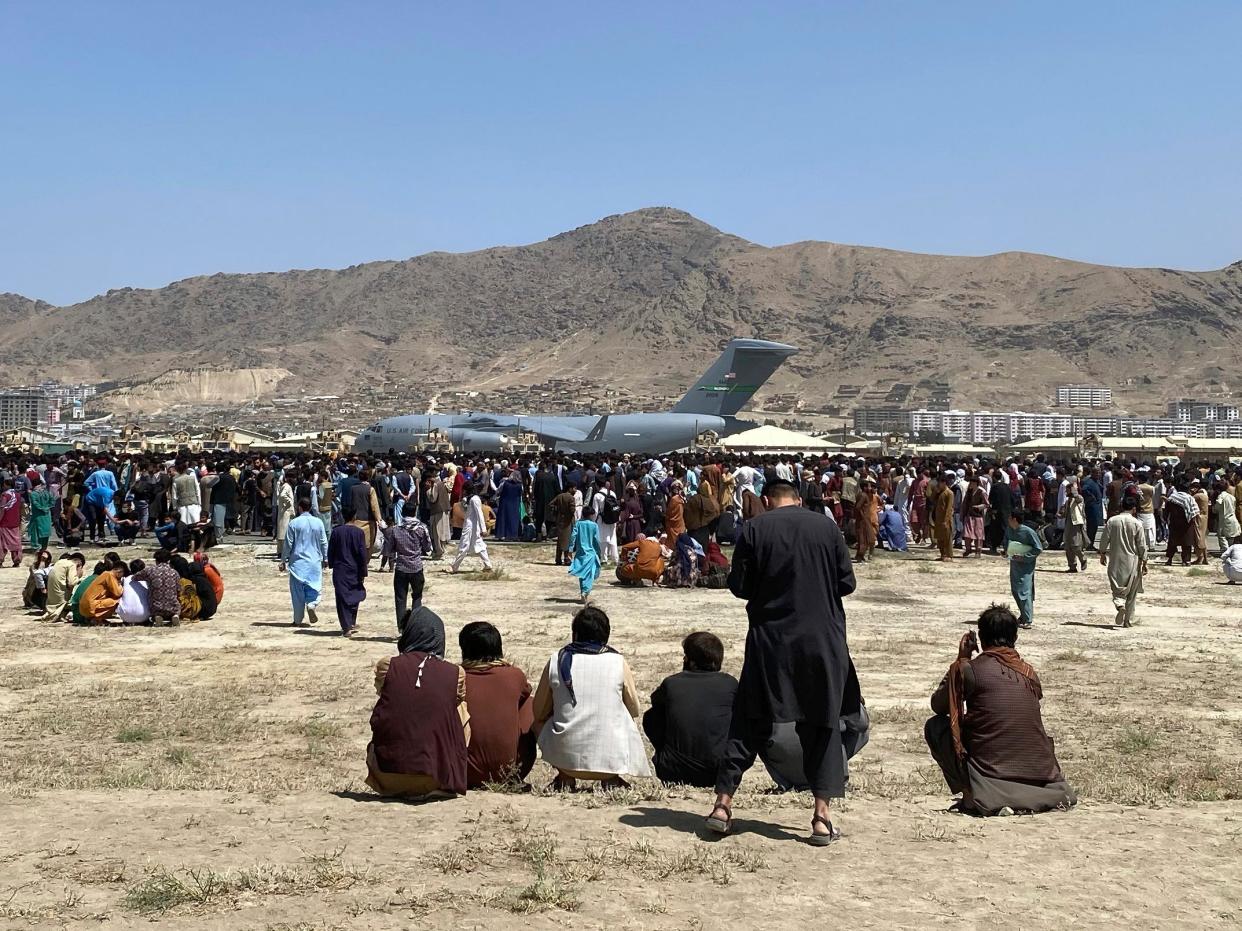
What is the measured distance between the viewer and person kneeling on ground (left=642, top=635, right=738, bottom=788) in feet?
22.1

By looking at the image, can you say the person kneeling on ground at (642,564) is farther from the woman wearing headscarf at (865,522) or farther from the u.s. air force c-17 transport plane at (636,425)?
the u.s. air force c-17 transport plane at (636,425)

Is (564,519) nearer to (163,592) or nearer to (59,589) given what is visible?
(163,592)

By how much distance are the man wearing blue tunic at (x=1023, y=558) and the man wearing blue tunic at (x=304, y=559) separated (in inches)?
277

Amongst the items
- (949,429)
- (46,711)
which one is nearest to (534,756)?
(46,711)

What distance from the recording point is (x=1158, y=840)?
566cm

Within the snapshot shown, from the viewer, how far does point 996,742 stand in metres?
6.21

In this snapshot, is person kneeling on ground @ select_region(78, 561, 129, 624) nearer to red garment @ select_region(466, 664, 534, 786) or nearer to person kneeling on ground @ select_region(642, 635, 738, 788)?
red garment @ select_region(466, 664, 534, 786)

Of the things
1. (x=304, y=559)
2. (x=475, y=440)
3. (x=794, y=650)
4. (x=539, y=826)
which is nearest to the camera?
(x=794, y=650)

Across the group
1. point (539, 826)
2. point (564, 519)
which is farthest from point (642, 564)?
point (539, 826)

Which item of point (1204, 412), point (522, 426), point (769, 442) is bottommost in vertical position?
point (769, 442)

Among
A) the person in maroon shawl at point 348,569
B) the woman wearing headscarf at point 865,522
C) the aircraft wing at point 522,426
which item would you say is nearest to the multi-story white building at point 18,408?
the aircraft wing at point 522,426

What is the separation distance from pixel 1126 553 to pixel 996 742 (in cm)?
797

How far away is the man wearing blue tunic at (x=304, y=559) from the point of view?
512 inches

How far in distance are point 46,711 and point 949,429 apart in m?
133
